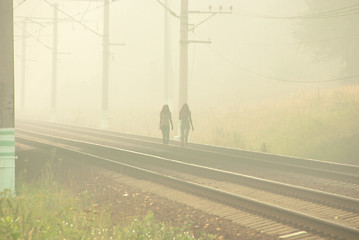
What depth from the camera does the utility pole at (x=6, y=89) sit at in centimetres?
918

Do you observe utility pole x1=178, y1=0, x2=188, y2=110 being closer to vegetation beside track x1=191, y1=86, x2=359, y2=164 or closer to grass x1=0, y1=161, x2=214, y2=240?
vegetation beside track x1=191, y1=86, x2=359, y2=164

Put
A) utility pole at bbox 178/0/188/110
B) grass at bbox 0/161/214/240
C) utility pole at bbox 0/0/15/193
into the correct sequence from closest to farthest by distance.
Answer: grass at bbox 0/161/214/240
utility pole at bbox 0/0/15/193
utility pole at bbox 178/0/188/110

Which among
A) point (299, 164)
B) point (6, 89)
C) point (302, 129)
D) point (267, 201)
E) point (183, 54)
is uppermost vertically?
point (183, 54)

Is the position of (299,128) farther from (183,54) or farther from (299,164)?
(183,54)

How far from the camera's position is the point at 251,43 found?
197 ft

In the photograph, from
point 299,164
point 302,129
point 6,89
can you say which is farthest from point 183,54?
point 6,89

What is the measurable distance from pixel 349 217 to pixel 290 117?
43.6 feet

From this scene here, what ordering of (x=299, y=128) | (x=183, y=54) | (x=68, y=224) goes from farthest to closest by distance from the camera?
(x=183, y=54) → (x=299, y=128) → (x=68, y=224)

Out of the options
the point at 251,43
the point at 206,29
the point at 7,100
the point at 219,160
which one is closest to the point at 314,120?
the point at 219,160

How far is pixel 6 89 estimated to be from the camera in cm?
922

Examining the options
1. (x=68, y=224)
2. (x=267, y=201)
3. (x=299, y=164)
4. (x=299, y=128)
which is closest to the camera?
(x=68, y=224)

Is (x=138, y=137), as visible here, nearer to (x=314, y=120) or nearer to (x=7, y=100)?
(x=314, y=120)

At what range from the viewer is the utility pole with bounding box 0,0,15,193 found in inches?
361

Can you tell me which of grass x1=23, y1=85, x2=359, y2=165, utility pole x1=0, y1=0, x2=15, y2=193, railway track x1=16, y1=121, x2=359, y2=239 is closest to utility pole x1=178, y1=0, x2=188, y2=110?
grass x1=23, y1=85, x2=359, y2=165
